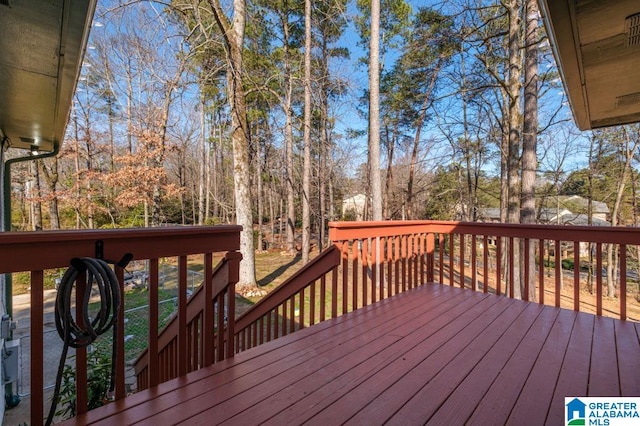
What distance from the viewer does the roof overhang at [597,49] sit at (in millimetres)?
1421

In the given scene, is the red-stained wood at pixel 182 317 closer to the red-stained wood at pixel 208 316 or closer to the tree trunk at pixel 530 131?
the red-stained wood at pixel 208 316

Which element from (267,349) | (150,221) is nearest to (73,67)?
(267,349)

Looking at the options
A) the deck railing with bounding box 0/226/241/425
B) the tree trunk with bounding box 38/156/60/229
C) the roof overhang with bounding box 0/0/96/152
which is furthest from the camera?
the tree trunk with bounding box 38/156/60/229

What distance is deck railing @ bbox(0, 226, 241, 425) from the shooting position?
1131 millimetres

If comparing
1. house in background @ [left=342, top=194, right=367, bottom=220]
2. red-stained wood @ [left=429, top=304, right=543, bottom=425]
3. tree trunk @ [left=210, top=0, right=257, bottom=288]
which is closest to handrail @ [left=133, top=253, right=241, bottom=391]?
red-stained wood @ [left=429, top=304, right=543, bottom=425]

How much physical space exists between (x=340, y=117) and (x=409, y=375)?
32.7ft

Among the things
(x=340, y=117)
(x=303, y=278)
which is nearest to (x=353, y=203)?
(x=340, y=117)

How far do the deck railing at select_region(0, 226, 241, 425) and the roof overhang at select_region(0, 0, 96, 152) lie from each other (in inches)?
38.8

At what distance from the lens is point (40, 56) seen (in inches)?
68.4

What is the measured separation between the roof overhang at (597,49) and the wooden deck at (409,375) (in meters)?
1.83

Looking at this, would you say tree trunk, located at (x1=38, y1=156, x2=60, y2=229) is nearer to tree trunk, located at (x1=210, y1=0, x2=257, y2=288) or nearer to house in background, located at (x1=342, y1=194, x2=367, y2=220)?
tree trunk, located at (x1=210, y1=0, x2=257, y2=288)

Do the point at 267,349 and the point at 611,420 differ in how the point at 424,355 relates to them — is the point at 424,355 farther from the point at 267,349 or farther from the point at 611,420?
the point at 267,349

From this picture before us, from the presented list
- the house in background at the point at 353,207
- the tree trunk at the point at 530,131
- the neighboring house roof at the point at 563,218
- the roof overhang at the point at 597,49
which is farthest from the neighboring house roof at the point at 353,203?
the roof overhang at the point at 597,49

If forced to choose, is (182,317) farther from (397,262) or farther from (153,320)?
(397,262)
